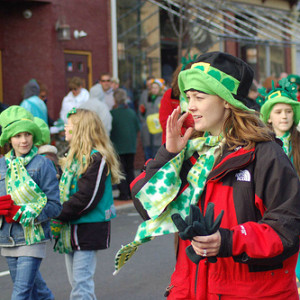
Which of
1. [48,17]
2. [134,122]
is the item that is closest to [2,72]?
[48,17]

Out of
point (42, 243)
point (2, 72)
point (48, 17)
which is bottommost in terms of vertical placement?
point (42, 243)

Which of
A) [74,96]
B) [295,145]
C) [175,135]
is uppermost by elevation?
[74,96]

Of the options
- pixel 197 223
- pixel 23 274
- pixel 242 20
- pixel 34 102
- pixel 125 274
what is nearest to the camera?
pixel 197 223

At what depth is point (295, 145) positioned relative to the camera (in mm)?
5160

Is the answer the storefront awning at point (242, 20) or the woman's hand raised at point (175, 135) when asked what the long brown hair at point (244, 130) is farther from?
the storefront awning at point (242, 20)

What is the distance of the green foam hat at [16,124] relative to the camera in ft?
15.8

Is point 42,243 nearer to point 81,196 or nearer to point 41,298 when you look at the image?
point 81,196

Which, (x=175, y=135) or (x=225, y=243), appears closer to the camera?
(x=225, y=243)

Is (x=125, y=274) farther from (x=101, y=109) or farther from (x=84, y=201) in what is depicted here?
(x=101, y=109)

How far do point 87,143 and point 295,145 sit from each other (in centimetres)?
171

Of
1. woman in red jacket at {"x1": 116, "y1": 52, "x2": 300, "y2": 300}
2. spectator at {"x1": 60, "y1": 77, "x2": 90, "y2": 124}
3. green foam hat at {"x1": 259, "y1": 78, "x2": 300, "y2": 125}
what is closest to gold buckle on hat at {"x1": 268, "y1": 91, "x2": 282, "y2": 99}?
green foam hat at {"x1": 259, "y1": 78, "x2": 300, "y2": 125}

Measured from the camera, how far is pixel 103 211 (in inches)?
195

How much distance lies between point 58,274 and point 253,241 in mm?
4322

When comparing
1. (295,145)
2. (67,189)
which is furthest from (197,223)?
(295,145)
